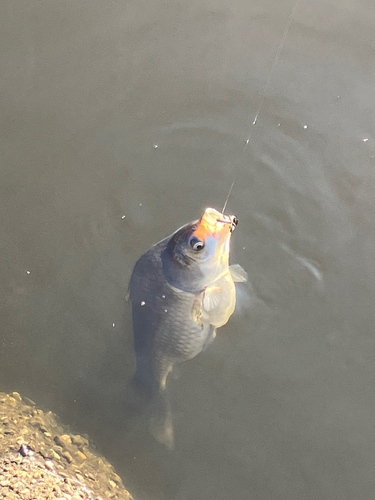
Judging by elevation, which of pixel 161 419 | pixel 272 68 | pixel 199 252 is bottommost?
pixel 161 419

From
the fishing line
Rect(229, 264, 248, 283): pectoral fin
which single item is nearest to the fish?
Rect(229, 264, 248, 283): pectoral fin

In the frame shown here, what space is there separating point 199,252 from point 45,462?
1443mm

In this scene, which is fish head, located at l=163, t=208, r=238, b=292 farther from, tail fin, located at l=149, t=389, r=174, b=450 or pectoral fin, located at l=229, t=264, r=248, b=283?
tail fin, located at l=149, t=389, r=174, b=450

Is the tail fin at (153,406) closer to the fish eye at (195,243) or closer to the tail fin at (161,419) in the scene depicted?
the tail fin at (161,419)

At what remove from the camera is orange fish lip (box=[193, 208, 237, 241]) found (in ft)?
7.80

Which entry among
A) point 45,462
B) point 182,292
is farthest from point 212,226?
point 45,462

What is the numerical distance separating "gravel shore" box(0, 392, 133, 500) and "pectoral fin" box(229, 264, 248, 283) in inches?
57.4

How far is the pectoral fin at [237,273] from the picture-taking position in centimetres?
284

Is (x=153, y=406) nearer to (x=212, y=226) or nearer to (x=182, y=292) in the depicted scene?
(x=182, y=292)

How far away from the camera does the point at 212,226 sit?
7.83 ft

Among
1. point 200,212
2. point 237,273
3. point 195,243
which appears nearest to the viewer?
point 195,243

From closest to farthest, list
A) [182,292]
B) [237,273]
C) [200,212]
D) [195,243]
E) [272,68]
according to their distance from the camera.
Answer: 1. [195,243]
2. [182,292]
3. [237,273]
4. [200,212]
5. [272,68]

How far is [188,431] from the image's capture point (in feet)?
9.90

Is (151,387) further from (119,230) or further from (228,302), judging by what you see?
(119,230)
